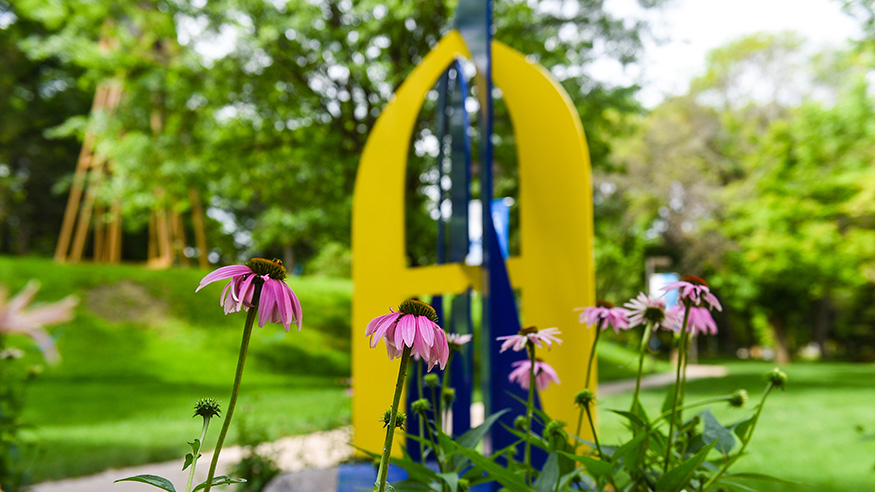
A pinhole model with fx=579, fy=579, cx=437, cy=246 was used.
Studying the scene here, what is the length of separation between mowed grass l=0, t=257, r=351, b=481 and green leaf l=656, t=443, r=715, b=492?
4047 millimetres

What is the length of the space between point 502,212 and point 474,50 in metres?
2.24

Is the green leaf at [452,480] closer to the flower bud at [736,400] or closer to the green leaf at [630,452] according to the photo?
the green leaf at [630,452]

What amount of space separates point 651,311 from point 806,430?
227 inches

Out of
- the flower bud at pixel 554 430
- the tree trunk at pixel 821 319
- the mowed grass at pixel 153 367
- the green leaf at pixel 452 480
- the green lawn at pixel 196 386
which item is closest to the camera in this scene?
the green leaf at pixel 452 480

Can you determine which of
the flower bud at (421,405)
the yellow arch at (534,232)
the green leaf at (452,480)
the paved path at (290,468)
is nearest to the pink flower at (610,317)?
the flower bud at (421,405)

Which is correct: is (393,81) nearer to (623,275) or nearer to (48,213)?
(623,275)

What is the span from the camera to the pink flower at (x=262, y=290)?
647 millimetres

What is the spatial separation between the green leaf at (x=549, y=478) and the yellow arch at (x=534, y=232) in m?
1.15

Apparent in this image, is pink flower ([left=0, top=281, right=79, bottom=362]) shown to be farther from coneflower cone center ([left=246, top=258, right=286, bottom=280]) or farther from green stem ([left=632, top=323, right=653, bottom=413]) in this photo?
green stem ([left=632, top=323, right=653, bottom=413])

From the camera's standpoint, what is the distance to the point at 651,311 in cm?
121

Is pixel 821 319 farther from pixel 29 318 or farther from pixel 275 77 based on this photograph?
pixel 29 318

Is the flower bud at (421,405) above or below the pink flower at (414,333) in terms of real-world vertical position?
below

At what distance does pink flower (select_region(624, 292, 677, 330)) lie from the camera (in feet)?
3.94

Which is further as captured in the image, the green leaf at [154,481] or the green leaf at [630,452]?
the green leaf at [630,452]
